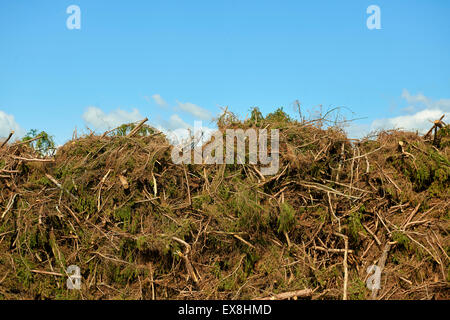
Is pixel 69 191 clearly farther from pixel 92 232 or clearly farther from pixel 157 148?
pixel 157 148

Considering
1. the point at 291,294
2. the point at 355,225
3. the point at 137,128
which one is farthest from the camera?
the point at 137,128

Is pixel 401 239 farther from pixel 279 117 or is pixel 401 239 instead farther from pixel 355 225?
pixel 279 117

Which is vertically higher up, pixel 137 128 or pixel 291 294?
pixel 137 128

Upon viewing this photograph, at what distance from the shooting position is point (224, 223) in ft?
18.3

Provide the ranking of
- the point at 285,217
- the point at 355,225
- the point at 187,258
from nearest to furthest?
1. the point at 187,258
2. the point at 285,217
3. the point at 355,225

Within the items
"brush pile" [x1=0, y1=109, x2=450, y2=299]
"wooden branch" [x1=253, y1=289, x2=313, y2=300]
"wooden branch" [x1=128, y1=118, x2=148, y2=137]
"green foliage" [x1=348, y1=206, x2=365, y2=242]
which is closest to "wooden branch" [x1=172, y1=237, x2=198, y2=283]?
"brush pile" [x1=0, y1=109, x2=450, y2=299]

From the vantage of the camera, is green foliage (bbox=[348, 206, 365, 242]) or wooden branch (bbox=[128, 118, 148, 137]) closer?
green foliage (bbox=[348, 206, 365, 242])

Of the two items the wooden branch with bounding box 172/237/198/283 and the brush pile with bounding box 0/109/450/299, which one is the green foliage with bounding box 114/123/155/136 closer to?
the brush pile with bounding box 0/109/450/299

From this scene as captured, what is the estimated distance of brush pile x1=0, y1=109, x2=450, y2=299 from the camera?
18.0 feet

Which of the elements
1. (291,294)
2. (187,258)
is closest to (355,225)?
(291,294)

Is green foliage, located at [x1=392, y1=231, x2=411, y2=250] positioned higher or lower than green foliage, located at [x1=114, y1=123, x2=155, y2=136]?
lower

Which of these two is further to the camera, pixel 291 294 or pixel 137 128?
pixel 137 128

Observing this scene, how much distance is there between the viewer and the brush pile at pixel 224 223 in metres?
5.48
